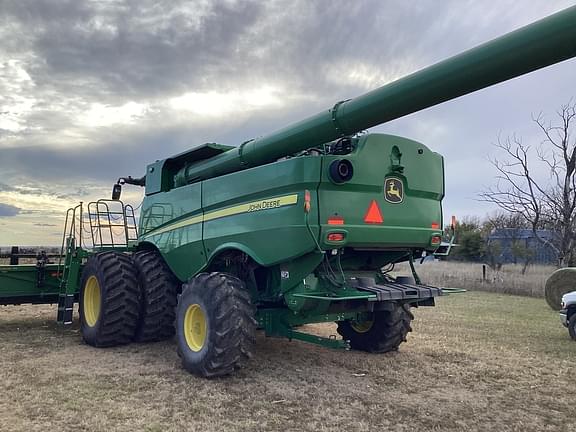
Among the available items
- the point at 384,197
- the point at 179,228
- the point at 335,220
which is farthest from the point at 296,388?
the point at 179,228

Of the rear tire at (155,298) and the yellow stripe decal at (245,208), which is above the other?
the yellow stripe decal at (245,208)

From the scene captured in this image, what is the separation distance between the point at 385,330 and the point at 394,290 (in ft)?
5.36

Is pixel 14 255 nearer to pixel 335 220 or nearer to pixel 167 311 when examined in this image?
pixel 167 311

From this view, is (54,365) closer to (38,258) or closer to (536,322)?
(38,258)

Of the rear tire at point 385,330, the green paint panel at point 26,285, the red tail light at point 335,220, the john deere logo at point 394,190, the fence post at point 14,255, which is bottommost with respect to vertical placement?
the rear tire at point 385,330

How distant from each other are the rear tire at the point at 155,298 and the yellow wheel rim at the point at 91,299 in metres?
0.81

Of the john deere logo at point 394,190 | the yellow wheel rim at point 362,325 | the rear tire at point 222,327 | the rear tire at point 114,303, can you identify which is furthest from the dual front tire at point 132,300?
the john deere logo at point 394,190

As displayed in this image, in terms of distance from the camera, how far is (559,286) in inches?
531

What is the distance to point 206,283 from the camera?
→ 5832 mm

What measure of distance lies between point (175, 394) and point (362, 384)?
2.00m

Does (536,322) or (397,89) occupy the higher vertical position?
(397,89)

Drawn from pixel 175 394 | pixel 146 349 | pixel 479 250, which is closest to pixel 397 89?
pixel 175 394

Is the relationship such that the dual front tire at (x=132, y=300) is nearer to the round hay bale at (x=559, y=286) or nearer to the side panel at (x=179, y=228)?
the side panel at (x=179, y=228)

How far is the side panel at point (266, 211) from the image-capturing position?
523 cm
